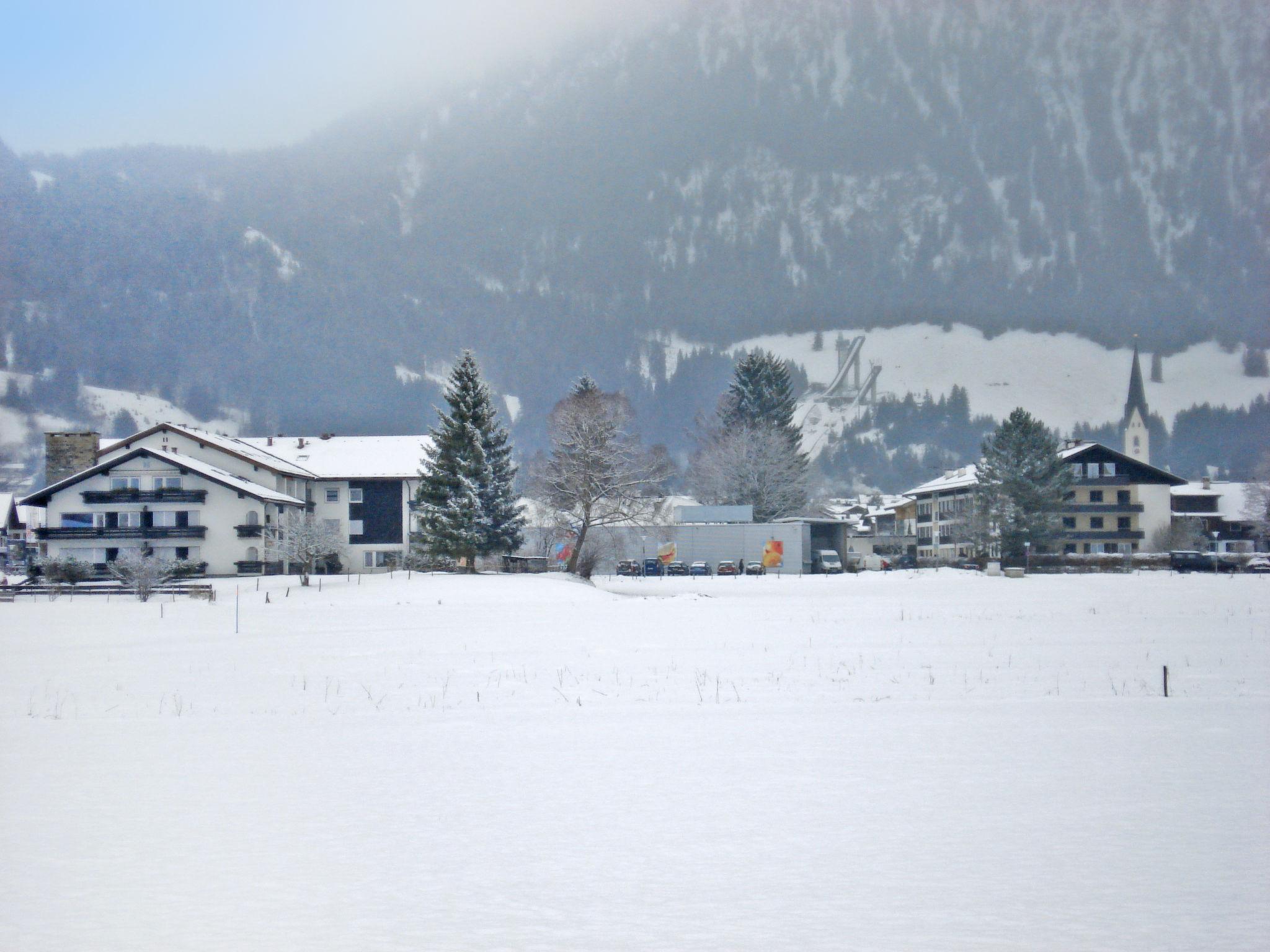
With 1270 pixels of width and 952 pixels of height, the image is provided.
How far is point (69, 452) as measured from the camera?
93688mm

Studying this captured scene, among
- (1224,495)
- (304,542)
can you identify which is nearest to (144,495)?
(304,542)

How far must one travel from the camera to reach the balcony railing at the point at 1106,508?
119 m

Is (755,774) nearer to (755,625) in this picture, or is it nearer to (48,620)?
(755,625)

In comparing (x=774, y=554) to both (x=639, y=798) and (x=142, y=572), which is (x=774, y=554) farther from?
(x=639, y=798)

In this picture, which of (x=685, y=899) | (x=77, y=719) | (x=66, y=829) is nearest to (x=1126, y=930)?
(x=685, y=899)

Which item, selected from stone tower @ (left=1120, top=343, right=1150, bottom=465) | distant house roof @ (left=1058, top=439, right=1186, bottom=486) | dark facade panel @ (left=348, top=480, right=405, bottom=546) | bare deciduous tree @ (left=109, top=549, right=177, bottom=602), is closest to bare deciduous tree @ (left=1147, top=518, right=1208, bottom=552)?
distant house roof @ (left=1058, top=439, right=1186, bottom=486)

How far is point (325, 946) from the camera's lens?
9078mm

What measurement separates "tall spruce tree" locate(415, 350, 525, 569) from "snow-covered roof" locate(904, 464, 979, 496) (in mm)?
67046

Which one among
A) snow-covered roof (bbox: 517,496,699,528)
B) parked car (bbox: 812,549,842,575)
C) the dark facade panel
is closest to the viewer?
snow-covered roof (bbox: 517,496,699,528)

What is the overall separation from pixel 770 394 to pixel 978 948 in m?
114

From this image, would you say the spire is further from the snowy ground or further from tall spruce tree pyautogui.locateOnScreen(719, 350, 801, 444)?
the snowy ground

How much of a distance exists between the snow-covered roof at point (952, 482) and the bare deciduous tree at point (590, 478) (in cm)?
6134

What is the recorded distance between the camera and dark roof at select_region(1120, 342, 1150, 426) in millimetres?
195625

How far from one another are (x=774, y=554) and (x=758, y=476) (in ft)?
51.3
